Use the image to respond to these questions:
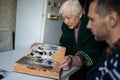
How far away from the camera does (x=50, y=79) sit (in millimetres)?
1242

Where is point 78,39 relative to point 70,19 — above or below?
below

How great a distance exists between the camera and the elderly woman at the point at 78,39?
1550 millimetres

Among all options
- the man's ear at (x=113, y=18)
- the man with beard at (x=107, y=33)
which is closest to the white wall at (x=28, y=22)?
the man with beard at (x=107, y=33)

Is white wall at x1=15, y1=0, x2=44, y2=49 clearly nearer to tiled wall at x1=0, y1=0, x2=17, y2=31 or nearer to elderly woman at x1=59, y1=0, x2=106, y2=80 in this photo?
tiled wall at x1=0, y1=0, x2=17, y2=31

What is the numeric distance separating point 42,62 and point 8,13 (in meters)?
1.48

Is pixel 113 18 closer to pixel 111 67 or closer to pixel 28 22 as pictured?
pixel 111 67

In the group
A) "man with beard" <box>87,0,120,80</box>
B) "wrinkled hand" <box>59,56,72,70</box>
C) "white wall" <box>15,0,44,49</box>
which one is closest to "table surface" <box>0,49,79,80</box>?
"wrinkled hand" <box>59,56,72,70</box>

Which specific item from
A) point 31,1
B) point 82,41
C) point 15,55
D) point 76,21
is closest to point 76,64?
point 82,41

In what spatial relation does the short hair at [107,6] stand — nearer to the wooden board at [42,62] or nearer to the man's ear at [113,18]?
the man's ear at [113,18]

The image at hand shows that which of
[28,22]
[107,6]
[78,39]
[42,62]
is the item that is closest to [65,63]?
[42,62]

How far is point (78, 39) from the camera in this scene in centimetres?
168

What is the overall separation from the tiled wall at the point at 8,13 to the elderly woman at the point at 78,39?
1098 millimetres

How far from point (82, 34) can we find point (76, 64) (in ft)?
0.89

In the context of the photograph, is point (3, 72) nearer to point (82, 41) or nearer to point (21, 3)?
point (82, 41)
